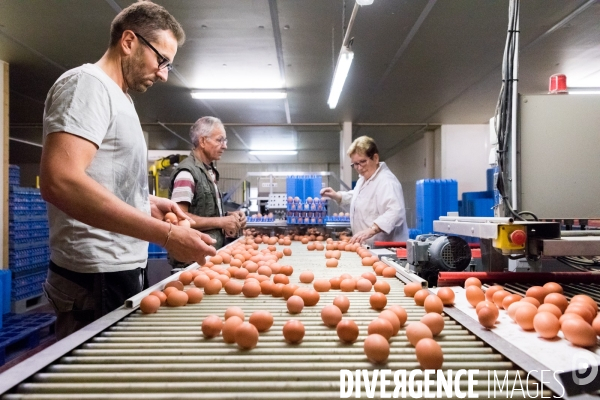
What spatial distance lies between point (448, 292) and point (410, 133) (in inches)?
386

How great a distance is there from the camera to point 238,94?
714cm

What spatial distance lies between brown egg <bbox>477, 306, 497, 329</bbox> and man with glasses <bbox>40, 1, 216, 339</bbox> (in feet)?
2.94

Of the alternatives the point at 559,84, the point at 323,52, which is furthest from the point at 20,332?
the point at 559,84

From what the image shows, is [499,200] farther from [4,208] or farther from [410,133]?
[410,133]

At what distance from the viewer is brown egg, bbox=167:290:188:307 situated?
1445 millimetres

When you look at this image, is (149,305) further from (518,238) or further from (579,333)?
(518,238)

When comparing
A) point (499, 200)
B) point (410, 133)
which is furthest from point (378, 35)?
point (410, 133)

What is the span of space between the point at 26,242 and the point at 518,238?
6537mm

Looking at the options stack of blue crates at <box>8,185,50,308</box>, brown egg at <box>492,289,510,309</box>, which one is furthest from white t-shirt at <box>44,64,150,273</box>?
stack of blue crates at <box>8,185,50,308</box>

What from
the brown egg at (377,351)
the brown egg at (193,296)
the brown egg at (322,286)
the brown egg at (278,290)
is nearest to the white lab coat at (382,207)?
the brown egg at (322,286)

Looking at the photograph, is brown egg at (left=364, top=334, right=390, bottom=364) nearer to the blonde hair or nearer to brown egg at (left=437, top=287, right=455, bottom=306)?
brown egg at (left=437, top=287, right=455, bottom=306)

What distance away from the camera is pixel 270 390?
792 millimetres

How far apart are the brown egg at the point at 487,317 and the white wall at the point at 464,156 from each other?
8.75 m

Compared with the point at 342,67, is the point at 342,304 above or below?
below
